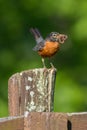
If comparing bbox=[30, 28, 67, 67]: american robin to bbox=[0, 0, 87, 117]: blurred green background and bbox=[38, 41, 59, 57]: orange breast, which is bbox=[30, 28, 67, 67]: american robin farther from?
bbox=[0, 0, 87, 117]: blurred green background

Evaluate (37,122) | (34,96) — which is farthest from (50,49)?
(37,122)

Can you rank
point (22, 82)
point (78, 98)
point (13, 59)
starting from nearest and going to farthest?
point (22, 82)
point (78, 98)
point (13, 59)

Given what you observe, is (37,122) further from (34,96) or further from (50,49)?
(50,49)

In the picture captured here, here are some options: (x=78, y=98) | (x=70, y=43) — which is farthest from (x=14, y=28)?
(x=78, y=98)

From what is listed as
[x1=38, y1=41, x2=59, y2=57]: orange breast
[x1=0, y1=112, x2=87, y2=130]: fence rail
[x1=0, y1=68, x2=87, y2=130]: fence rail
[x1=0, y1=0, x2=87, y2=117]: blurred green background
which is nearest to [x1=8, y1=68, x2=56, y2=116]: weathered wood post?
[x1=0, y1=68, x2=87, y2=130]: fence rail

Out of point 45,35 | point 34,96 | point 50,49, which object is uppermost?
point 45,35

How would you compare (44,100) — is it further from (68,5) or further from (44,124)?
(68,5)

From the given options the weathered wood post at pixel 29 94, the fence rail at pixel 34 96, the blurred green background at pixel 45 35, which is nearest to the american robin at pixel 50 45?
the fence rail at pixel 34 96
